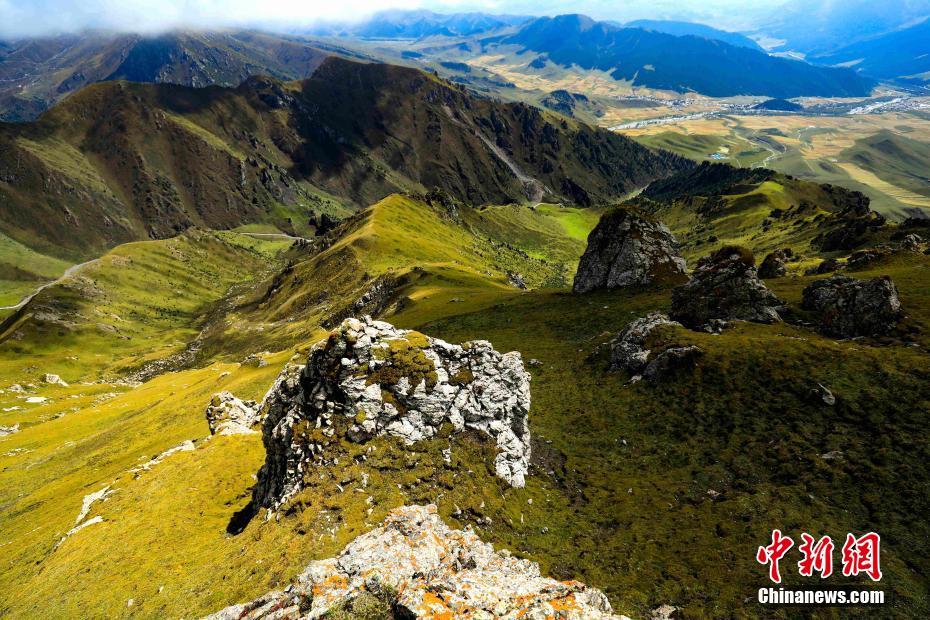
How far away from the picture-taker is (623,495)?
37594 mm

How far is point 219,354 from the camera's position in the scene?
580 ft

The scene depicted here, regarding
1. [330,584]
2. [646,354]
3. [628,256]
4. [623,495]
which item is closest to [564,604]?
[330,584]

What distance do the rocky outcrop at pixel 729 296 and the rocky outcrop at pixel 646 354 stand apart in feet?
21.6

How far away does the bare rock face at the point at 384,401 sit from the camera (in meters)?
35.6

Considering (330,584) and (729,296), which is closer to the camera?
(330,584)

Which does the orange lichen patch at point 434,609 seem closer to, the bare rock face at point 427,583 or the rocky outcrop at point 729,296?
the bare rock face at point 427,583

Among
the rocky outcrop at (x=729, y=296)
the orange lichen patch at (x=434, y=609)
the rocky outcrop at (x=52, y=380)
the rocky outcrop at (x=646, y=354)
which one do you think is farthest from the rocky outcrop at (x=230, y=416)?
the rocky outcrop at (x=52, y=380)

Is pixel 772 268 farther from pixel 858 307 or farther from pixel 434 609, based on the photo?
pixel 434 609

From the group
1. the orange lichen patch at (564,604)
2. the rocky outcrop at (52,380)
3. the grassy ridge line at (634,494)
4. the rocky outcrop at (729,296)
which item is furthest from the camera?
the rocky outcrop at (52,380)

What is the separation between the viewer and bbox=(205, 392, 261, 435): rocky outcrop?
60938 millimetres

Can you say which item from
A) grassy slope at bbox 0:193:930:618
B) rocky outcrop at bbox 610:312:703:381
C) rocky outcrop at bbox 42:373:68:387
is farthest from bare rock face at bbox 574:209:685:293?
rocky outcrop at bbox 42:373:68:387

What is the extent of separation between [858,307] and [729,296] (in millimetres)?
13773

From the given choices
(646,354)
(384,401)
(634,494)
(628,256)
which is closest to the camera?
(384,401)

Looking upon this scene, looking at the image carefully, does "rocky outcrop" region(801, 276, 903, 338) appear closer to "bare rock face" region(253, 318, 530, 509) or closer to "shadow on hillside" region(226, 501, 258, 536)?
"bare rock face" region(253, 318, 530, 509)
